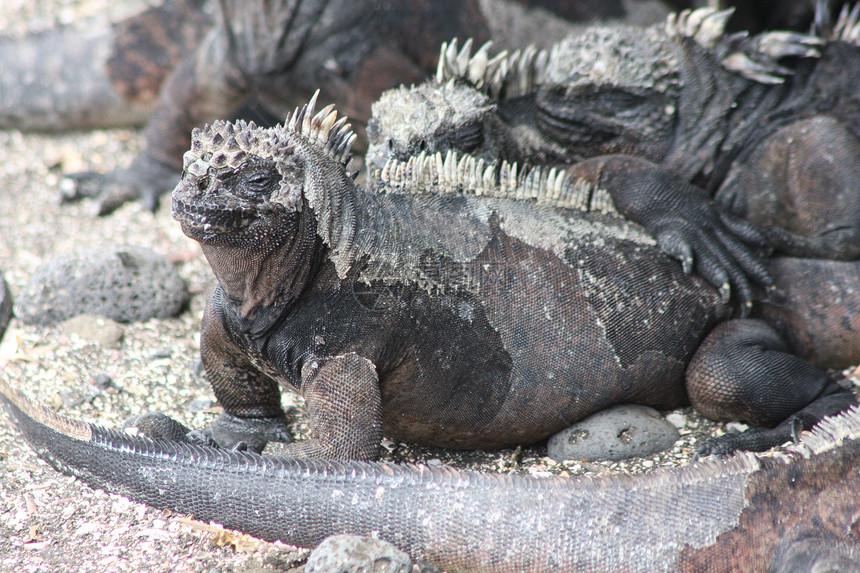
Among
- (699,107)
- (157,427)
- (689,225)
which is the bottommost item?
(157,427)

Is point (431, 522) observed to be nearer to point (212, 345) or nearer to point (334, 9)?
point (212, 345)

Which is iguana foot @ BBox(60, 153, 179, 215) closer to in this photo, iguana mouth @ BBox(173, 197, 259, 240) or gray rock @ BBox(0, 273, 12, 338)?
gray rock @ BBox(0, 273, 12, 338)

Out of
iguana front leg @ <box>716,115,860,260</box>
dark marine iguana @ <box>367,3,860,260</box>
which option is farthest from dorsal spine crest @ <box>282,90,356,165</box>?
iguana front leg @ <box>716,115,860,260</box>

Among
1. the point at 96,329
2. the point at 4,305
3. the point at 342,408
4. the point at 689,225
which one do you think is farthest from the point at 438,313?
the point at 4,305

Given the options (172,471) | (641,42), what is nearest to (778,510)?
(172,471)

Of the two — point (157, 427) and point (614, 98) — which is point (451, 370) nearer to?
point (157, 427)

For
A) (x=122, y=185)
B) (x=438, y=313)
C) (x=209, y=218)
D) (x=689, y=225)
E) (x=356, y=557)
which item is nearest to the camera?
(x=356, y=557)

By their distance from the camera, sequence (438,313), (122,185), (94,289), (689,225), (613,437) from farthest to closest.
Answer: (122,185)
(94,289)
(689,225)
(613,437)
(438,313)

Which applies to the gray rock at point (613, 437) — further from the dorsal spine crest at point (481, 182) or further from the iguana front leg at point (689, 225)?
the dorsal spine crest at point (481, 182)
